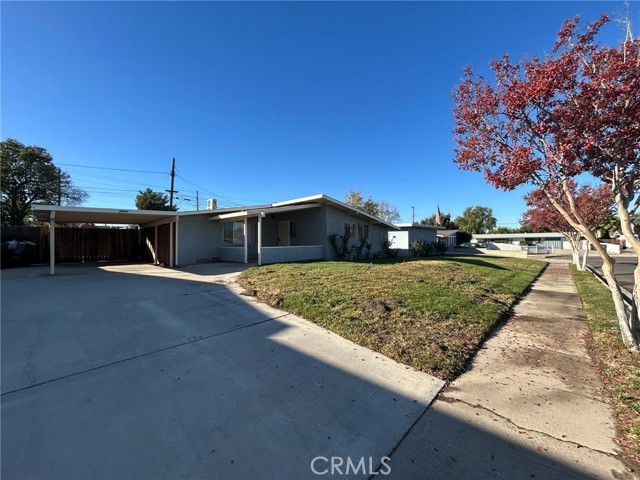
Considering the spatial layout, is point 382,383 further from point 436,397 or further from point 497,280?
point 497,280

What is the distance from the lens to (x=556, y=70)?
4.29 m

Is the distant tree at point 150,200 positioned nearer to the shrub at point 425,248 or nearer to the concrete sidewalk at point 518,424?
the shrub at point 425,248

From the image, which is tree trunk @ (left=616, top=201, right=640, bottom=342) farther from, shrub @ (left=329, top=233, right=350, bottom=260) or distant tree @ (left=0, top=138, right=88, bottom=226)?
distant tree @ (left=0, top=138, right=88, bottom=226)

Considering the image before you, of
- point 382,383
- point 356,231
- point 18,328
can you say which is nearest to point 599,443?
point 382,383

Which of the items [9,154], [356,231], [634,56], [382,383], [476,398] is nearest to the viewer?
[476,398]

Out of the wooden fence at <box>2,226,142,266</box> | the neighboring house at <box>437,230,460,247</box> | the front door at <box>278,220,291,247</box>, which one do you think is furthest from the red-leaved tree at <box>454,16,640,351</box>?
the neighboring house at <box>437,230,460,247</box>

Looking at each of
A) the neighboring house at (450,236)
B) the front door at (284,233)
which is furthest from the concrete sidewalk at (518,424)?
the neighboring house at (450,236)

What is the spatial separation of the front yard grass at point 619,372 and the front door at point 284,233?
546 inches

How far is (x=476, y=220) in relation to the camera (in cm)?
7169

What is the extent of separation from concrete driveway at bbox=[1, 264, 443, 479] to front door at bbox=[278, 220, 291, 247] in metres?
12.2

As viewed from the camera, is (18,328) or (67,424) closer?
(67,424)

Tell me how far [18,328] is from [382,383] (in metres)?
6.20

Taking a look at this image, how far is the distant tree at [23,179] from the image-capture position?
25.1 m

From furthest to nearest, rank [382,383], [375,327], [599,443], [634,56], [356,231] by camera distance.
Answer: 1. [356,231]
2. [375,327]
3. [634,56]
4. [382,383]
5. [599,443]
